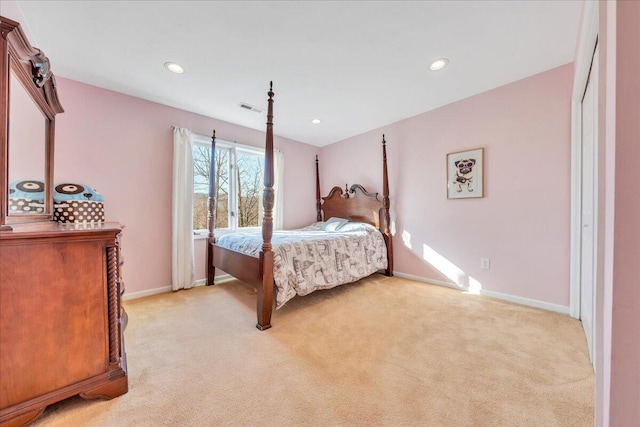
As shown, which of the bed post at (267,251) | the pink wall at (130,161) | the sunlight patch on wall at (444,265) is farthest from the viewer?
the sunlight patch on wall at (444,265)

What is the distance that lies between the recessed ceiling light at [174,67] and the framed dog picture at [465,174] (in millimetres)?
3122

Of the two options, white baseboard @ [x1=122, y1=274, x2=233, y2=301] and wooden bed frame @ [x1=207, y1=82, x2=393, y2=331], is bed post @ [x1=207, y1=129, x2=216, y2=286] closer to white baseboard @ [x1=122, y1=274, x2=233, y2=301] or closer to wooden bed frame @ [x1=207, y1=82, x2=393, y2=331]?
wooden bed frame @ [x1=207, y1=82, x2=393, y2=331]

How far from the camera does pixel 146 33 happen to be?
1813 millimetres

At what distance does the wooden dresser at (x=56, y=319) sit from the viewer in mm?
1010

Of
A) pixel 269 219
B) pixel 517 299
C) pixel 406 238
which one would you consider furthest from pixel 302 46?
pixel 517 299

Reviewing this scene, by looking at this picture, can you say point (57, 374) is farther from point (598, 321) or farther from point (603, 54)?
point (603, 54)

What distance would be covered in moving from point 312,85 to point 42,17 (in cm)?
206

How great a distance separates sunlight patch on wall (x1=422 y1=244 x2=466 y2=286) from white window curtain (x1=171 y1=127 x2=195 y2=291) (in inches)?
123

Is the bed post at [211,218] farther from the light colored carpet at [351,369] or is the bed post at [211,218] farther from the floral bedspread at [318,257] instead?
the light colored carpet at [351,369]

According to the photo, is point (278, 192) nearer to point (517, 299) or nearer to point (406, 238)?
point (406, 238)

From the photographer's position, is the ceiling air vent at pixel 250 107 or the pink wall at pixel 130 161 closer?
the pink wall at pixel 130 161

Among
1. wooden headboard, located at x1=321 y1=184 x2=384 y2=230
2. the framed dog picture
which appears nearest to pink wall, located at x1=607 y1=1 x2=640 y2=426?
the framed dog picture

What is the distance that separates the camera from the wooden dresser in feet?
A: 3.31

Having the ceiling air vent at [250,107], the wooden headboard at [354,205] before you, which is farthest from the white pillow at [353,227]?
the ceiling air vent at [250,107]
